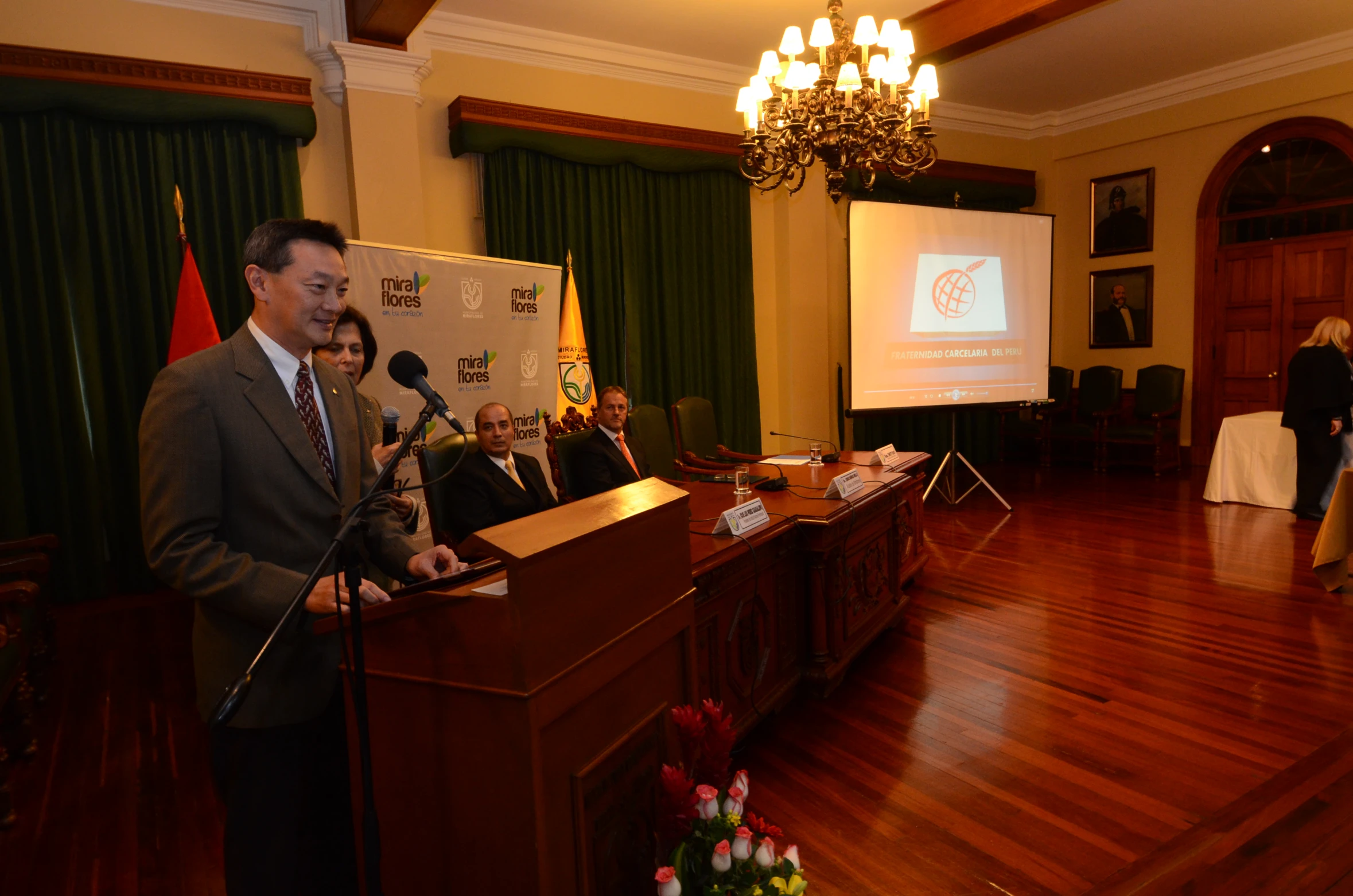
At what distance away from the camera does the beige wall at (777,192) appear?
15.3ft

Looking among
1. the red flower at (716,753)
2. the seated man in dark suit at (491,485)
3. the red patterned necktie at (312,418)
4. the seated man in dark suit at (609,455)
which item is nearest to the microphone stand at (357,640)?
the red patterned necktie at (312,418)

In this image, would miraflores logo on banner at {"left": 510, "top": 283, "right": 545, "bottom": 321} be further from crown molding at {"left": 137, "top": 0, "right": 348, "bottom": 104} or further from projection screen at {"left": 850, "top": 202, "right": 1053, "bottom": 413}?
projection screen at {"left": 850, "top": 202, "right": 1053, "bottom": 413}

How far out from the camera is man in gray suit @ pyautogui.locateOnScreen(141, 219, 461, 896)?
127 cm

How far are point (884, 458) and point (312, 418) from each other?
324 centimetres

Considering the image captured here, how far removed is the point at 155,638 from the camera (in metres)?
4.05

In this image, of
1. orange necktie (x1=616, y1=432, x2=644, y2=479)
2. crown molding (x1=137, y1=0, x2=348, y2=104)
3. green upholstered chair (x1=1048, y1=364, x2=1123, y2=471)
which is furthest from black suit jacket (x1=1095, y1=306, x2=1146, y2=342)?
crown molding (x1=137, y1=0, x2=348, y2=104)

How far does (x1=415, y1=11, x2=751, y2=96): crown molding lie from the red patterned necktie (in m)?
4.71

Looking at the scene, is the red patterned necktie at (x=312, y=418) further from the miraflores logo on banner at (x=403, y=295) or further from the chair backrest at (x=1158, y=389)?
the chair backrest at (x=1158, y=389)

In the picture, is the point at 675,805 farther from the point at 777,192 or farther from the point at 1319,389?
the point at 777,192

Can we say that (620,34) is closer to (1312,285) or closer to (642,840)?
(642,840)

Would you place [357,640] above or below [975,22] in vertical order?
below

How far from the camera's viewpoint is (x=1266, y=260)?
7.46m

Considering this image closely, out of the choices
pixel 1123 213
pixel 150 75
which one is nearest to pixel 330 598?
pixel 150 75

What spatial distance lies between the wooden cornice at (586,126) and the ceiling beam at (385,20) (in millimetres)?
536
